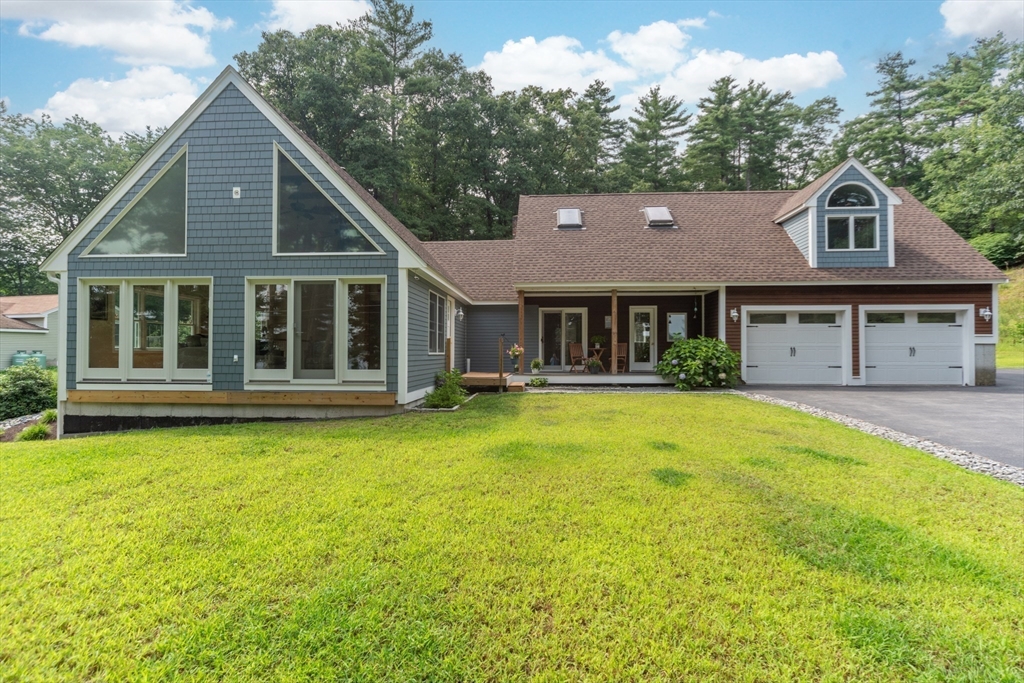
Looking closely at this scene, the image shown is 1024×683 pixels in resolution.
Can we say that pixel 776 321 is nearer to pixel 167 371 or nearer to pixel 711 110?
pixel 167 371

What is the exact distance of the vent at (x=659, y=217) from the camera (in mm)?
14695

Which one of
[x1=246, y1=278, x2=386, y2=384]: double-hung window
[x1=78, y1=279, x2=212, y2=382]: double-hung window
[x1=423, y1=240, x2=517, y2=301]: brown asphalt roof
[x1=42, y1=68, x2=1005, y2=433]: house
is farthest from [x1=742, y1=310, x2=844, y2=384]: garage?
[x1=78, y1=279, x2=212, y2=382]: double-hung window

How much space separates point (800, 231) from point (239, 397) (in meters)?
14.8

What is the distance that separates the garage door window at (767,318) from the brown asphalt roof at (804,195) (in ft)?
10.5

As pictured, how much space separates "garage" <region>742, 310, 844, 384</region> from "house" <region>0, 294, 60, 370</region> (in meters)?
30.2

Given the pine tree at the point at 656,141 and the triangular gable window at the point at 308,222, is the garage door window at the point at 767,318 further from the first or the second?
the pine tree at the point at 656,141

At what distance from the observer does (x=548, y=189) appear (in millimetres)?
28594

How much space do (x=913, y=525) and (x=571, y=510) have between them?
8.42ft

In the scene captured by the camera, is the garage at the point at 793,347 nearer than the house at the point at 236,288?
No

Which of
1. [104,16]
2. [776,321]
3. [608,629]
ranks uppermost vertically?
[104,16]

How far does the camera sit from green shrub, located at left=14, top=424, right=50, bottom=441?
809 cm

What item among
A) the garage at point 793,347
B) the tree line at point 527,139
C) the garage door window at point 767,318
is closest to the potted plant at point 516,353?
the garage at point 793,347

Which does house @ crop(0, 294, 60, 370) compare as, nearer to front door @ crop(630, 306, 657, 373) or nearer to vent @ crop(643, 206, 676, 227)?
front door @ crop(630, 306, 657, 373)

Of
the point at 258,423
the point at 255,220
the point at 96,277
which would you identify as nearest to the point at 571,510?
the point at 258,423
